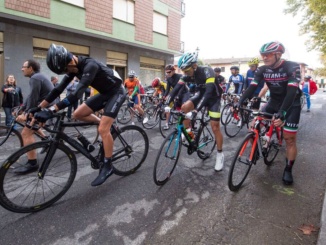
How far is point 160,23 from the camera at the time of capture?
1912cm

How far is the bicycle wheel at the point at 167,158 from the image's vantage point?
3600 millimetres

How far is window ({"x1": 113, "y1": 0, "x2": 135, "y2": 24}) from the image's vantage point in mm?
15585

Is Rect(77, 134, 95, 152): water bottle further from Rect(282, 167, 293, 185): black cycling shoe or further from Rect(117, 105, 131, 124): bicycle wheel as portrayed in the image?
Rect(117, 105, 131, 124): bicycle wheel

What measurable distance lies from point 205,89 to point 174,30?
699 inches

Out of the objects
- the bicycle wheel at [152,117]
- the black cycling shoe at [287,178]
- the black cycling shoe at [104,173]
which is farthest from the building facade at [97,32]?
the black cycling shoe at [287,178]

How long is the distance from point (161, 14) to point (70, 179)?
18.4 meters

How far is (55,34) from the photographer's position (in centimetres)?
1286

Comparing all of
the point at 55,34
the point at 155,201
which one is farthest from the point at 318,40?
the point at 155,201

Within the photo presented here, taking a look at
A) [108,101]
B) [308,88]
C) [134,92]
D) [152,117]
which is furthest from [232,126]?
[308,88]

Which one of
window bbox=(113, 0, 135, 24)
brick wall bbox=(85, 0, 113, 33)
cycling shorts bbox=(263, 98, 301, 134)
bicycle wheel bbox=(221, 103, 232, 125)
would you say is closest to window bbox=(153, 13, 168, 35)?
window bbox=(113, 0, 135, 24)

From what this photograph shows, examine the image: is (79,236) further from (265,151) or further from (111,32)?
(111,32)

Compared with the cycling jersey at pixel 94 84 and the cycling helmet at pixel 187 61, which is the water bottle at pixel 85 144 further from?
the cycling helmet at pixel 187 61

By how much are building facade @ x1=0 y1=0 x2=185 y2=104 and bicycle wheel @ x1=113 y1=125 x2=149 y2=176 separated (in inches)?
395

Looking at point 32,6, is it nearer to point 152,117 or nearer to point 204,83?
point 152,117
